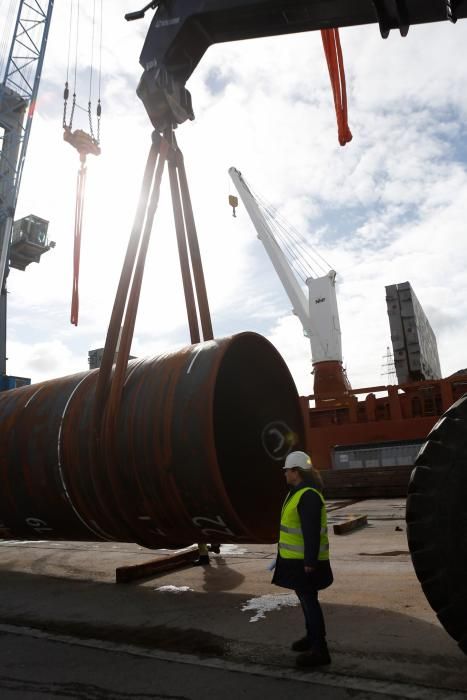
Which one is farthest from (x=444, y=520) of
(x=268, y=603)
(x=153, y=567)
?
(x=153, y=567)

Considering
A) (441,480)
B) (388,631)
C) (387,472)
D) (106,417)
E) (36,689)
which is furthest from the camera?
(387,472)

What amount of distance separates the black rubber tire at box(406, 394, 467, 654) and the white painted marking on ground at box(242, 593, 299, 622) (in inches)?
84.9

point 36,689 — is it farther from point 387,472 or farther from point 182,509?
point 387,472

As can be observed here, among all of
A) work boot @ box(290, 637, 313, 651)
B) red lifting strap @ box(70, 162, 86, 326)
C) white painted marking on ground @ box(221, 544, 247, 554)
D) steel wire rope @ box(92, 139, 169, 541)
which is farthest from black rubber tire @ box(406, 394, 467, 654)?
red lifting strap @ box(70, 162, 86, 326)

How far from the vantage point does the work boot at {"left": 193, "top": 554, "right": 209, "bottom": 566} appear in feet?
25.3

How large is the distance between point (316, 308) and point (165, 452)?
2810 centimetres

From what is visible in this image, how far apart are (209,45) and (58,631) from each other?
7.09 meters

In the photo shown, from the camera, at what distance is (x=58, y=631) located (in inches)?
197

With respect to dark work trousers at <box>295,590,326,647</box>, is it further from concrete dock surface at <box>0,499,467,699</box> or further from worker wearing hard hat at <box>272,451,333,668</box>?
concrete dock surface at <box>0,499,467,699</box>

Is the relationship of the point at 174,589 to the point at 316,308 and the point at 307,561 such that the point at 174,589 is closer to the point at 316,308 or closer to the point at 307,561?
the point at 307,561

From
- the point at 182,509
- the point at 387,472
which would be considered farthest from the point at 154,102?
the point at 387,472

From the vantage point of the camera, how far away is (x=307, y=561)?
3734mm

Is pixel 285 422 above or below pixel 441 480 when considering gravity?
above

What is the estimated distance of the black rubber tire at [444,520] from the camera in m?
3.22
